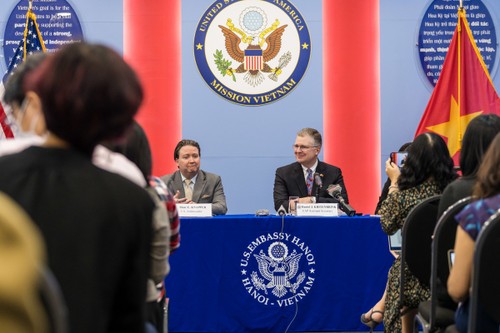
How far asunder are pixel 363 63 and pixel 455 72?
2.60 ft

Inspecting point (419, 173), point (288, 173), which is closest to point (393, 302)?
point (419, 173)

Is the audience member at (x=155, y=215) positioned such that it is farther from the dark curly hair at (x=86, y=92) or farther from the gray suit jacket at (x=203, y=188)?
the gray suit jacket at (x=203, y=188)

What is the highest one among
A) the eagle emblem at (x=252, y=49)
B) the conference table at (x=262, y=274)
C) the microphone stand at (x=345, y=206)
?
the eagle emblem at (x=252, y=49)

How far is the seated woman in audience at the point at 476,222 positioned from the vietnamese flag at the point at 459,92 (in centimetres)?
323

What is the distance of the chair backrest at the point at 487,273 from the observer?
2.02 m

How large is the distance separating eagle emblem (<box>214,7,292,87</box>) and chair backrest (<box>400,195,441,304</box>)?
3.32 metres

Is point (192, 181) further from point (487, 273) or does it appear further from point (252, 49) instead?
point (487, 273)

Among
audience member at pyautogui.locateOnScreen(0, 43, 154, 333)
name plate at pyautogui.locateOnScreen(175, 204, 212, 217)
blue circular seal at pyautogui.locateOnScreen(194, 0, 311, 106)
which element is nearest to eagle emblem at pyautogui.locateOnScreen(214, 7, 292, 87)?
blue circular seal at pyautogui.locateOnScreen(194, 0, 311, 106)

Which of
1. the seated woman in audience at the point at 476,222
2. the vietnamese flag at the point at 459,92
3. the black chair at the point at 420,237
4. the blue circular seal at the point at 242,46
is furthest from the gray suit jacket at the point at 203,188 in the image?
the seated woman in audience at the point at 476,222

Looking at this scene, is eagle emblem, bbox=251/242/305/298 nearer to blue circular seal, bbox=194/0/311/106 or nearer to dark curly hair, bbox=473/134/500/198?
blue circular seal, bbox=194/0/311/106

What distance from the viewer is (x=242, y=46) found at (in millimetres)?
6055

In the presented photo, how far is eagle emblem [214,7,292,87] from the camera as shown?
604cm

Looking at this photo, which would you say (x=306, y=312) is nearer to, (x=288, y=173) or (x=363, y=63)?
(x=288, y=173)

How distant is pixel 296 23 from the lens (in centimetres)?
604
